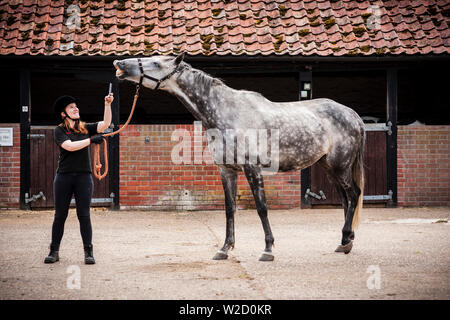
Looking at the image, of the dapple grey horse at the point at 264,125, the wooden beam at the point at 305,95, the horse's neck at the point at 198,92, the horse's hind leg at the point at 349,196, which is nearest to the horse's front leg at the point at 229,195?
the dapple grey horse at the point at 264,125

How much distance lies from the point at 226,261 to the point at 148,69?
2208 mm

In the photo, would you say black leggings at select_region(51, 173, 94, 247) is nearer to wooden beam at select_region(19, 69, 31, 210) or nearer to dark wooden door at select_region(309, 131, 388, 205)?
wooden beam at select_region(19, 69, 31, 210)

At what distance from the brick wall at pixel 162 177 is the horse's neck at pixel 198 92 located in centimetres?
423

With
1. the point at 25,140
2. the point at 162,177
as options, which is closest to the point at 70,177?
the point at 162,177

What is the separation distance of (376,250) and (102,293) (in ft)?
11.1

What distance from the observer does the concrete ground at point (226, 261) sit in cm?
427

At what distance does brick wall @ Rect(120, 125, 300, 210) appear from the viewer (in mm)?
10008

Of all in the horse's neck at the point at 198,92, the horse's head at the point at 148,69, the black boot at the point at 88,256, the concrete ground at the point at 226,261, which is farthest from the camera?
the horse's neck at the point at 198,92

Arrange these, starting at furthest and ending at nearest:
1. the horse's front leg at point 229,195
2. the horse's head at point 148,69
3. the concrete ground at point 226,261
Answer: the horse's front leg at point 229,195, the horse's head at point 148,69, the concrete ground at point 226,261

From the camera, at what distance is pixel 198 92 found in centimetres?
575

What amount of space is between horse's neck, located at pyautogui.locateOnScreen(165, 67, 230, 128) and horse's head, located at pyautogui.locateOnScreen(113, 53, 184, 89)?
14cm

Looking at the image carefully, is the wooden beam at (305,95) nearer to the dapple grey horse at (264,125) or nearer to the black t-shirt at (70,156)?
the dapple grey horse at (264,125)

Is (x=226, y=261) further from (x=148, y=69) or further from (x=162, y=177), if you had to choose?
(x=162, y=177)
